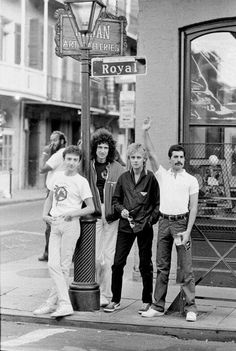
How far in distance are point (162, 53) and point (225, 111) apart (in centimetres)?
116

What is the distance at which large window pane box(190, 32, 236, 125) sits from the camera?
10.0 m

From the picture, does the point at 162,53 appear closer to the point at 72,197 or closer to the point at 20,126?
the point at 72,197

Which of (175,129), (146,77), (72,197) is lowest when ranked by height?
(72,197)

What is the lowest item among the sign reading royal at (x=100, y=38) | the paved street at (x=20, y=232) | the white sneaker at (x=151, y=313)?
the paved street at (x=20, y=232)

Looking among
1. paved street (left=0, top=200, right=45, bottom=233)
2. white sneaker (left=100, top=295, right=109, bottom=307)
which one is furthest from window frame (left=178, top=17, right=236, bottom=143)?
paved street (left=0, top=200, right=45, bottom=233)

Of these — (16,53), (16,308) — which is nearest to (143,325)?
(16,308)

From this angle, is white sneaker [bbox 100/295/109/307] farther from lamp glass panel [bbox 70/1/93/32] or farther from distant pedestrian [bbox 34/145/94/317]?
lamp glass panel [bbox 70/1/93/32]

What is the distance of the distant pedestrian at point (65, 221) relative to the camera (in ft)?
26.3

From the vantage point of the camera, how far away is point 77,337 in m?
7.38

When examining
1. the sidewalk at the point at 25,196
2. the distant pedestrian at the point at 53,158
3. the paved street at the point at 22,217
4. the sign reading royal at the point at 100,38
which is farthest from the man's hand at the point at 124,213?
the sidewalk at the point at 25,196

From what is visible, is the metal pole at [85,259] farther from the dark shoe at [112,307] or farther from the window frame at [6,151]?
the window frame at [6,151]

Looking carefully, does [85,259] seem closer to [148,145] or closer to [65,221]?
[65,221]

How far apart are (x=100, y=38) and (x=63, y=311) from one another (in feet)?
11.7

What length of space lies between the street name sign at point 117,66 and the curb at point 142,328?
113 inches
